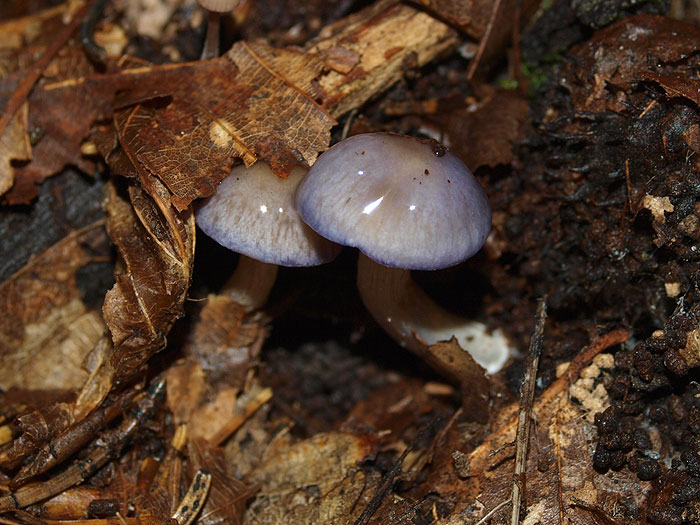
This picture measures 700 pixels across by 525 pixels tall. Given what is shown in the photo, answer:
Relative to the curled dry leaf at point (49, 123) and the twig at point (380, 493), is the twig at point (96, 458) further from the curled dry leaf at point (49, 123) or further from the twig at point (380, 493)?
the curled dry leaf at point (49, 123)

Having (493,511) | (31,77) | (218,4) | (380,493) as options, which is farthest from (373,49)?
(493,511)

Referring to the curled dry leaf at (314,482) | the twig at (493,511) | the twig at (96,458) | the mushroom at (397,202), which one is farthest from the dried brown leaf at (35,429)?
the twig at (493,511)

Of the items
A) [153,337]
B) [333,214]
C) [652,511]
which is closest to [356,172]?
[333,214]

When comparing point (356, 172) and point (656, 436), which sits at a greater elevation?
point (356, 172)

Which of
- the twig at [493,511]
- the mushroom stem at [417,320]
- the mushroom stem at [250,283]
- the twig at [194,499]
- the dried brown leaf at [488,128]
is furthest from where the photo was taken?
the dried brown leaf at [488,128]

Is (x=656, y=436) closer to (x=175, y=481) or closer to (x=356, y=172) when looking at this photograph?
(x=356, y=172)

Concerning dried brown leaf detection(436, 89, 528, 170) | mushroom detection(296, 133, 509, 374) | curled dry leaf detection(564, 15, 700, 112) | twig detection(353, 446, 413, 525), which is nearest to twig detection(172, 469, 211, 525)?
twig detection(353, 446, 413, 525)

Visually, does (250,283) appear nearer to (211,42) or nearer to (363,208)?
(363,208)
